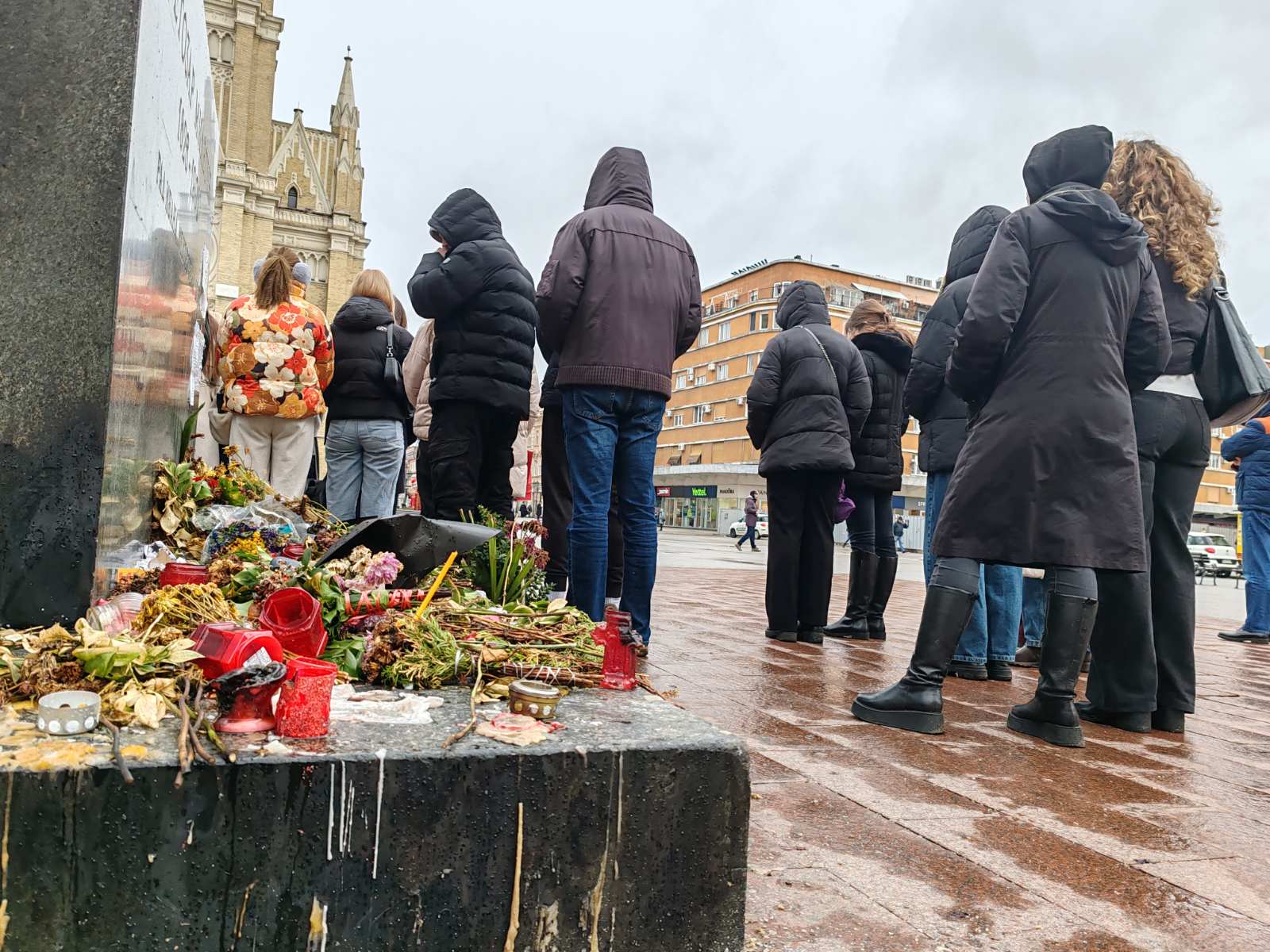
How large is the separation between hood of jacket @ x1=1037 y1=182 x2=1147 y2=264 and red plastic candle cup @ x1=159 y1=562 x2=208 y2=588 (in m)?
3.16

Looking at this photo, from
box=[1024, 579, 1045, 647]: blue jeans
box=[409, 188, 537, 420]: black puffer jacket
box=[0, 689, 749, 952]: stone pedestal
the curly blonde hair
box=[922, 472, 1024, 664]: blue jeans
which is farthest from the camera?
box=[1024, 579, 1045, 647]: blue jeans

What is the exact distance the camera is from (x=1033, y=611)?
20.3 feet

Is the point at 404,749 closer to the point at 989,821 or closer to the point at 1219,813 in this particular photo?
the point at 989,821

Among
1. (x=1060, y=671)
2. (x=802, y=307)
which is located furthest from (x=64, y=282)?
(x=802, y=307)

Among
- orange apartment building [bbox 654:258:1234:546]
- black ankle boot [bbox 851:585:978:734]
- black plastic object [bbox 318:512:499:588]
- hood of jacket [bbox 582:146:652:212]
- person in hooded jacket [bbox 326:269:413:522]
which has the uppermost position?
orange apartment building [bbox 654:258:1234:546]

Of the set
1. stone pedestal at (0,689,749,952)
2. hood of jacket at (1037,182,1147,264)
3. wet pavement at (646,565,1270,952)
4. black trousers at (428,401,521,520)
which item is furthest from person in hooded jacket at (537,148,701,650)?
stone pedestal at (0,689,749,952)

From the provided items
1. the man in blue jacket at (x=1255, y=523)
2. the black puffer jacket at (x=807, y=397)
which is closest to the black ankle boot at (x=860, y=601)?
the black puffer jacket at (x=807, y=397)

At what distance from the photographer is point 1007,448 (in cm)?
354

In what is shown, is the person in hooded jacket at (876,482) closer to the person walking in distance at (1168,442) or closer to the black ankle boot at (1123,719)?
the person walking in distance at (1168,442)

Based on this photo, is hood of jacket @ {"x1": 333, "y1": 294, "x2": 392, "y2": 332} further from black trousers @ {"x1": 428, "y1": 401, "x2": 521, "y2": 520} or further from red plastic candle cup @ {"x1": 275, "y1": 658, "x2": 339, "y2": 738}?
red plastic candle cup @ {"x1": 275, "y1": 658, "x2": 339, "y2": 738}

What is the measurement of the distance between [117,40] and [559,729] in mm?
1933

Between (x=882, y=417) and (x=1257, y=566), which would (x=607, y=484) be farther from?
(x=1257, y=566)

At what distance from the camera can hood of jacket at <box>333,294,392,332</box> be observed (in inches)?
253

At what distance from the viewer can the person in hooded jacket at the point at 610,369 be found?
4.32 m
